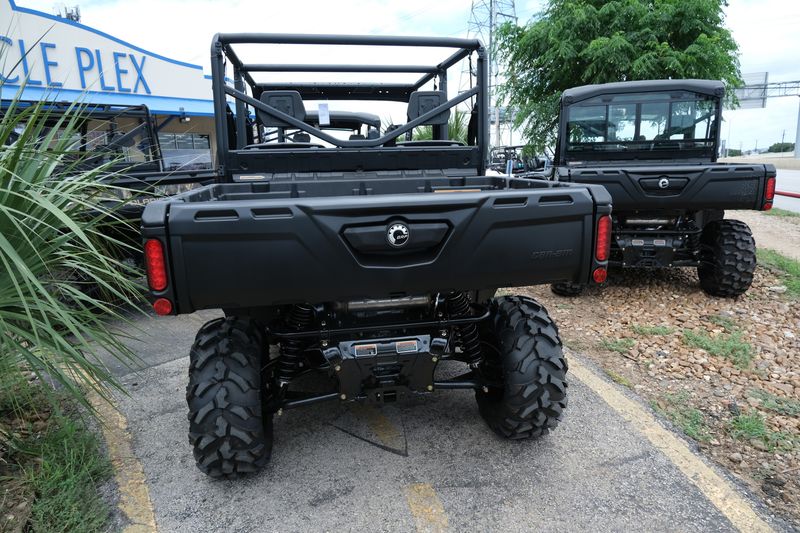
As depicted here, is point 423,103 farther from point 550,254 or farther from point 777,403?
point 777,403

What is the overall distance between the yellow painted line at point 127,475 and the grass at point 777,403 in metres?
3.56

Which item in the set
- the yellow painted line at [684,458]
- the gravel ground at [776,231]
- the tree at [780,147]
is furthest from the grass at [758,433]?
the tree at [780,147]

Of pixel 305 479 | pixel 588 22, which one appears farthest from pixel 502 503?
pixel 588 22

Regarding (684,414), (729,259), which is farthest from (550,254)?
(729,259)

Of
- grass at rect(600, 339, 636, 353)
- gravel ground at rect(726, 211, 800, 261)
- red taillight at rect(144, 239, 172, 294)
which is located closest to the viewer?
red taillight at rect(144, 239, 172, 294)

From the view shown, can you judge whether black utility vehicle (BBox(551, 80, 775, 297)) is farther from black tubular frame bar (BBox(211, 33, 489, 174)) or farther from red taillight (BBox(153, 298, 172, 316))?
red taillight (BBox(153, 298, 172, 316))

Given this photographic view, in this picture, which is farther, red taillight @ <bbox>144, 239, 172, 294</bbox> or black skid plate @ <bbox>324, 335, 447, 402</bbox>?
black skid plate @ <bbox>324, 335, 447, 402</bbox>

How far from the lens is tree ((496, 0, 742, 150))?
9.83 m

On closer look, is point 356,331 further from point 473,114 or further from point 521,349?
point 473,114

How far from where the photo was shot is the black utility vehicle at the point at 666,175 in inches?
198

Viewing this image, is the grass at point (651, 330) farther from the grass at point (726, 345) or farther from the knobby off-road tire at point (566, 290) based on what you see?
the knobby off-road tire at point (566, 290)

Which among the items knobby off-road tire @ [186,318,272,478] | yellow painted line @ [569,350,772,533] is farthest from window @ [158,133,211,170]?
yellow painted line @ [569,350,772,533]

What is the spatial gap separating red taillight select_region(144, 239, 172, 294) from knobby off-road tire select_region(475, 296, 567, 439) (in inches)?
66.5

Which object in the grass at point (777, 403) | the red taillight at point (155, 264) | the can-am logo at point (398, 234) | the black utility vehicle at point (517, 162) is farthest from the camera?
the black utility vehicle at point (517, 162)
